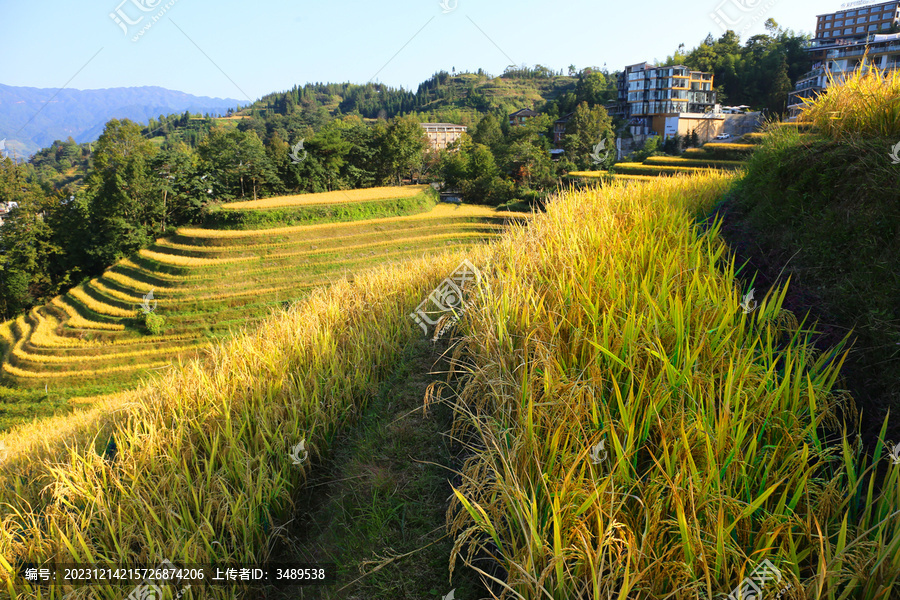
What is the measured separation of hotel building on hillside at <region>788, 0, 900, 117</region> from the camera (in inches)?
1013

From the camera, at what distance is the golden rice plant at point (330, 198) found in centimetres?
2981

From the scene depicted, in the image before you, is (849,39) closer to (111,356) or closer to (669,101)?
(669,101)

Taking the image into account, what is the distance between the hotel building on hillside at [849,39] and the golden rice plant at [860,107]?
2522 centimetres

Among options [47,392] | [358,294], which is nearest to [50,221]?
[47,392]

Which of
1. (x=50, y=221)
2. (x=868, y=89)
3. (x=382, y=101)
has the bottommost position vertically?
(x=50, y=221)

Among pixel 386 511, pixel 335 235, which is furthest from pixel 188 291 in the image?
pixel 386 511

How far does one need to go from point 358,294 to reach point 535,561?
460 centimetres

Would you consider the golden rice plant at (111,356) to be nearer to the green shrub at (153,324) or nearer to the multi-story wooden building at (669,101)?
the green shrub at (153,324)

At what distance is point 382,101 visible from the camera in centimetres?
11562

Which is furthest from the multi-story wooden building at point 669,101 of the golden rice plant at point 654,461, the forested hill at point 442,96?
the golden rice plant at point 654,461

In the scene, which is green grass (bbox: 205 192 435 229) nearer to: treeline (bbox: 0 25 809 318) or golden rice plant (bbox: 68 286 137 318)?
treeline (bbox: 0 25 809 318)

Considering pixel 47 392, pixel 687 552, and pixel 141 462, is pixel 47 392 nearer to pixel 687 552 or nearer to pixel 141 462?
pixel 141 462

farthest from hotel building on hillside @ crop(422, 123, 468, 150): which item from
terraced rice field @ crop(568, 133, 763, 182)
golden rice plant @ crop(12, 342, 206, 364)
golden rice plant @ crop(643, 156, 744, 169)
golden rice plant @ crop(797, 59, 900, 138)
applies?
golden rice plant @ crop(797, 59, 900, 138)

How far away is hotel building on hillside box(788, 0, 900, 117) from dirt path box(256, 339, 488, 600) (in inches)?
1163
